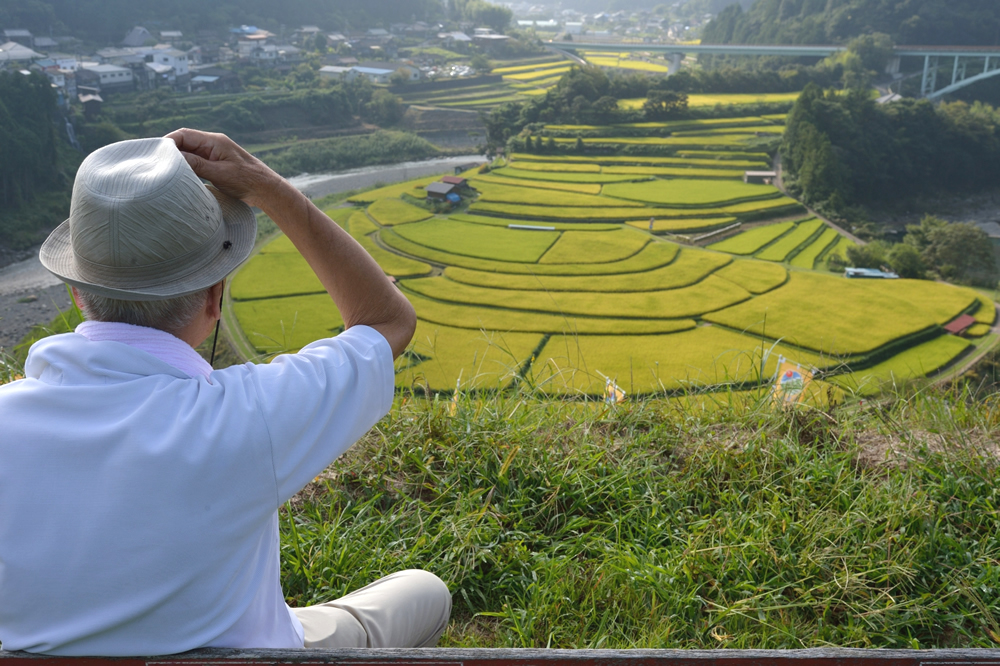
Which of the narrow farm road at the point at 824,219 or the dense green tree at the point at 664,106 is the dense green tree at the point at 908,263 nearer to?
the narrow farm road at the point at 824,219

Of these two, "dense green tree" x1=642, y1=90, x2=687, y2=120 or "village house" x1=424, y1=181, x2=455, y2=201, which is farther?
"dense green tree" x1=642, y1=90, x2=687, y2=120

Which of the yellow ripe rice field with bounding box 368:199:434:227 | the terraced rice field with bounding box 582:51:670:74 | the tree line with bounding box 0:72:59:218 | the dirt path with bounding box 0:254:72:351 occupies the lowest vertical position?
the dirt path with bounding box 0:254:72:351

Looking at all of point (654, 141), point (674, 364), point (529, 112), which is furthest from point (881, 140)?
point (674, 364)

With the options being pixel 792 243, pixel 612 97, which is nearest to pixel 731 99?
pixel 612 97

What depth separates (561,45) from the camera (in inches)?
2753

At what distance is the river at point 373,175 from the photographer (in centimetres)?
3659

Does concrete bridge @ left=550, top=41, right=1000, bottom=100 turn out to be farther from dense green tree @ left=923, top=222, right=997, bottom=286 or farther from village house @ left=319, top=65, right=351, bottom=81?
dense green tree @ left=923, top=222, right=997, bottom=286

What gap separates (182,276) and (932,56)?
58364 millimetres

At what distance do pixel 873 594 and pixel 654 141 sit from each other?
3804cm

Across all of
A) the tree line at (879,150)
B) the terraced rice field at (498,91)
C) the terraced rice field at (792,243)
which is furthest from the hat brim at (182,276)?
the terraced rice field at (498,91)

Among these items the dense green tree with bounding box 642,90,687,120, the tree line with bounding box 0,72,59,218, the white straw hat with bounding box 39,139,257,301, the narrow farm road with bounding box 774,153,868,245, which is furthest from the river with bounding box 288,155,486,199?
the white straw hat with bounding box 39,139,257,301

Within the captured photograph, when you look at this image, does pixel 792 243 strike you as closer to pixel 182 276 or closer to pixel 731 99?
pixel 731 99

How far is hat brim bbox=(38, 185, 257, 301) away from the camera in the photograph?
95 centimetres

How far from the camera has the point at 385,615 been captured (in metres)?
1.36
